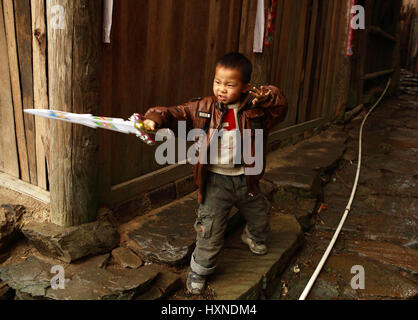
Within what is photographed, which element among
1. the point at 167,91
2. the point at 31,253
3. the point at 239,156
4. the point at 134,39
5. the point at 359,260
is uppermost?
the point at 134,39

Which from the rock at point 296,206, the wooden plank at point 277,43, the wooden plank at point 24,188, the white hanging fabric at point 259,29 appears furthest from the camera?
the wooden plank at point 277,43

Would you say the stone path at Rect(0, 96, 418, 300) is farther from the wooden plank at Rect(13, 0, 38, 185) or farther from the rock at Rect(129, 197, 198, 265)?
the wooden plank at Rect(13, 0, 38, 185)

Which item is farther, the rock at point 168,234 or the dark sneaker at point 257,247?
the dark sneaker at point 257,247

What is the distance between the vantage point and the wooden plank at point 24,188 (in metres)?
3.08

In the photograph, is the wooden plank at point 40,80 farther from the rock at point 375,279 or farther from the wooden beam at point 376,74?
the wooden beam at point 376,74

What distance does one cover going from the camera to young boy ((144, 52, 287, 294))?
2.52 metres

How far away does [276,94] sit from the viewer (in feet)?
8.60

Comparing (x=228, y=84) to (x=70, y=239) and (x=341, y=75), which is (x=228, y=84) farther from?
(x=341, y=75)

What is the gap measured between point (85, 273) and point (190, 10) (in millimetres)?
2461

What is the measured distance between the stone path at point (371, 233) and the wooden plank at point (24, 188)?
193 cm

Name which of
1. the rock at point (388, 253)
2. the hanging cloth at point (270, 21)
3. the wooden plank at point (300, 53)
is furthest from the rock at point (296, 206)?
the wooden plank at point (300, 53)
